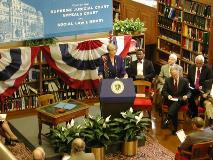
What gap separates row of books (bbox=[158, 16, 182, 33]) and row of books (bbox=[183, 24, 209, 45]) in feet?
0.86

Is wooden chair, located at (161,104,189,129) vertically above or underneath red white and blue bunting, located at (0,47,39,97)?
underneath

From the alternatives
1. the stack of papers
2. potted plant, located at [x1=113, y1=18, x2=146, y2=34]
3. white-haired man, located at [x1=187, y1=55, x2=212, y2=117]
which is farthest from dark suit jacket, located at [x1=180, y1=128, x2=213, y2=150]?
potted plant, located at [x1=113, y1=18, x2=146, y2=34]

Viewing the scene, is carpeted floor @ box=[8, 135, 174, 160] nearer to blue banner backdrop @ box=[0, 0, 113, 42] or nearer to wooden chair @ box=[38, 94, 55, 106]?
wooden chair @ box=[38, 94, 55, 106]

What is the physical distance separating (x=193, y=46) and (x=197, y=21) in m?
0.66

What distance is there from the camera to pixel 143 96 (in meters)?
7.64

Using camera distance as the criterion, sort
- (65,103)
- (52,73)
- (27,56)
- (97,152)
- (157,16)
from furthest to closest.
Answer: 1. (157,16)
2. (52,73)
3. (27,56)
4. (65,103)
5. (97,152)

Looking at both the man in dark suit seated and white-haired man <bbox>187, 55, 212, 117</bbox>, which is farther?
white-haired man <bbox>187, 55, 212, 117</bbox>

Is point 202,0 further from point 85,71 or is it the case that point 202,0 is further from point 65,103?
point 65,103

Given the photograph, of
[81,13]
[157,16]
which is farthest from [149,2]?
[81,13]

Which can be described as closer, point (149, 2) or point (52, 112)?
point (52, 112)

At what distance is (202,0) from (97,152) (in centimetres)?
515

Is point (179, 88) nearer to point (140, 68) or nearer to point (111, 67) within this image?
point (140, 68)

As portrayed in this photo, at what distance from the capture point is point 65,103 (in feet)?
22.5

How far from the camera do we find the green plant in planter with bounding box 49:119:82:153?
6.01 meters
